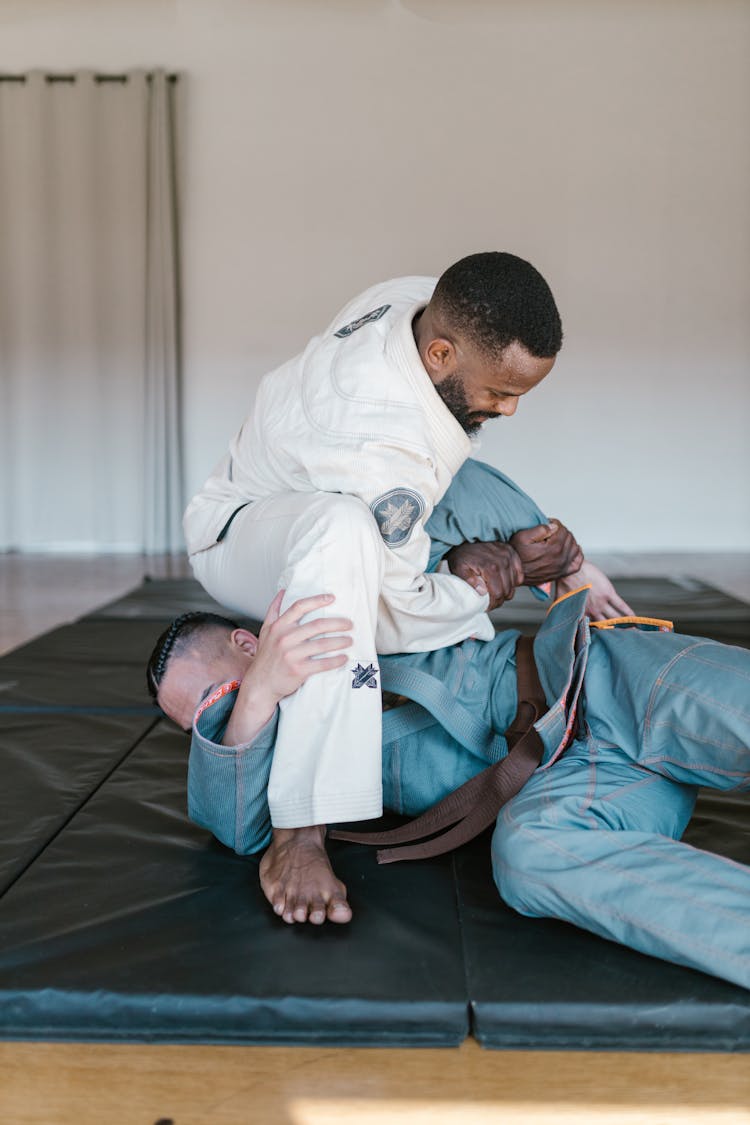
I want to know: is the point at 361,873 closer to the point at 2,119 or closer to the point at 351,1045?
the point at 351,1045

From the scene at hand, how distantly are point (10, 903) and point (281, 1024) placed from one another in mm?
528

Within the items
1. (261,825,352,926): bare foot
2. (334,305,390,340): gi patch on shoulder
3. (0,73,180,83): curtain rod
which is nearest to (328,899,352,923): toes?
(261,825,352,926): bare foot

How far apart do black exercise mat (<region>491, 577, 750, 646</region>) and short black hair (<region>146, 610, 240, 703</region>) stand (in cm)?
164

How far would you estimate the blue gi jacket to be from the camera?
1554 millimetres

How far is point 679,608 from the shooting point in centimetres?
379

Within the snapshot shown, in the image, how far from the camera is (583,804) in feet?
4.75

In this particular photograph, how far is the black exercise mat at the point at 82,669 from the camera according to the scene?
2.57 metres

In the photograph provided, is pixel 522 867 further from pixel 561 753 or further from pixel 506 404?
pixel 506 404

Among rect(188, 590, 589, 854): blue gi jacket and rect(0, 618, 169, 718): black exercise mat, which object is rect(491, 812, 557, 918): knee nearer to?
rect(188, 590, 589, 854): blue gi jacket

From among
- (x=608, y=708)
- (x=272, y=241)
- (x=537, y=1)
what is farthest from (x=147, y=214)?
(x=608, y=708)

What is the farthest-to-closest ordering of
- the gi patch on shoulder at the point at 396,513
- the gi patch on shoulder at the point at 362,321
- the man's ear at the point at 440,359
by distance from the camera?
1. the gi patch on shoulder at the point at 362,321
2. the man's ear at the point at 440,359
3. the gi patch on shoulder at the point at 396,513

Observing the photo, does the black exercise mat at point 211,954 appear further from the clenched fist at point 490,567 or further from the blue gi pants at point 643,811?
the clenched fist at point 490,567

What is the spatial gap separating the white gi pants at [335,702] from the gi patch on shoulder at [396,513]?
34 millimetres

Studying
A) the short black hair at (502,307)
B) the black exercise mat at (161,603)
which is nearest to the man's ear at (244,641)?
the short black hair at (502,307)
